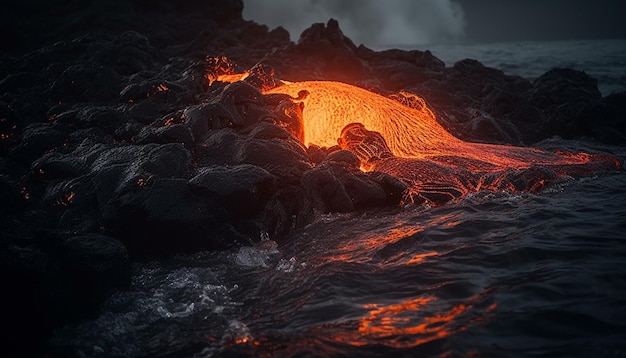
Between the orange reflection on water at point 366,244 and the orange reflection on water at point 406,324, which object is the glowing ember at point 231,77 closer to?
the orange reflection on water at point 366,244

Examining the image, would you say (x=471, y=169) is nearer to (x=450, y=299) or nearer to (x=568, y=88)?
(x=450, y=299)

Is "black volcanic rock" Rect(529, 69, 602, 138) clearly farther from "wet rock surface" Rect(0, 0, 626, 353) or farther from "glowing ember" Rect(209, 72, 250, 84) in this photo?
"glowing ember" Rect(209, 72, 250, 84)

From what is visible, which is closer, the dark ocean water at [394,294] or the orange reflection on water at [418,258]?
the dark ocean water at [394,294]

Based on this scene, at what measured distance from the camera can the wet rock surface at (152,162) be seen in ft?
18.7

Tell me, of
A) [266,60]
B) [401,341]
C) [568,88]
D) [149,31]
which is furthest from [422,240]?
[149,31]

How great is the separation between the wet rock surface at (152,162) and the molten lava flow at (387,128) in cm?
82

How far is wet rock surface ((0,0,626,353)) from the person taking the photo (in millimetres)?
5688

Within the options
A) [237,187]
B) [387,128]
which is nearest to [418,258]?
[237,187]

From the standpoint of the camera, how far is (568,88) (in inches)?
757

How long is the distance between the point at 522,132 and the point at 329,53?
9049 mm

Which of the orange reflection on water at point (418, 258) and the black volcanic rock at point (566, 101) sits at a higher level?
the black volcanic rock at point (566, 101)

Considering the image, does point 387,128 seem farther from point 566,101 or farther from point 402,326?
point 566,101

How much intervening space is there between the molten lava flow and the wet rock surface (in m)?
0.82

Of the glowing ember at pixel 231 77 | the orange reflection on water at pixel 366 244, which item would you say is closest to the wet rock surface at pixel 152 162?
the glowing ember at pixel 231 77
